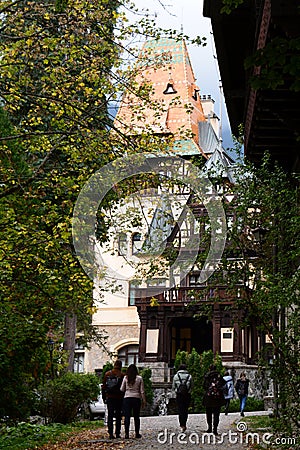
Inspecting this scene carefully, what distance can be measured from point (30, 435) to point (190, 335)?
93.2 ft

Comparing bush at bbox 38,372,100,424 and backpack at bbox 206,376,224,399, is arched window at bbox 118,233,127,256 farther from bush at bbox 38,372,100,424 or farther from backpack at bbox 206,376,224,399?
bush at bbox 38,372,100,424

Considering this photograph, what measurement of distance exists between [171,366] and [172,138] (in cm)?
2777

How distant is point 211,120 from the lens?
60875 millimetres

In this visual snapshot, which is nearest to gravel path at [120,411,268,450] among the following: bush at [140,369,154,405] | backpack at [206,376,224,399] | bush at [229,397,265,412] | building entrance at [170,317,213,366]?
backpack at [206,376,224,399]

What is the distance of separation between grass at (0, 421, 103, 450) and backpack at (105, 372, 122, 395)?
1.71 meters

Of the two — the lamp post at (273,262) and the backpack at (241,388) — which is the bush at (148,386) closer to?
the backpack at (241,388)

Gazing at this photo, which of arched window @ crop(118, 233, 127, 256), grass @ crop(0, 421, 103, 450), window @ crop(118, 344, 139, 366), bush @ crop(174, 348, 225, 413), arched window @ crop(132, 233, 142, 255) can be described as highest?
arched window @ crop(132, 233, 142, 255)

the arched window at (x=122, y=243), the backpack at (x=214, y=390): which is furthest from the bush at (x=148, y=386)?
the backpack at (x=214, y=390)

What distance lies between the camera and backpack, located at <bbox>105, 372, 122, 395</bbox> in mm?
14180

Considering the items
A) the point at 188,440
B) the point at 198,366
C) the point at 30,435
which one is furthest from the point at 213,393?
the point at 198,366

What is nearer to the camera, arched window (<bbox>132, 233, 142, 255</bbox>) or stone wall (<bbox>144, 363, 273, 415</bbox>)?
arched window (<bbox>132, 233, 142, 255</bbox>)

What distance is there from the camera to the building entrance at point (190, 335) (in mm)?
43312

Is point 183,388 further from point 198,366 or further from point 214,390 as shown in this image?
point 198,366

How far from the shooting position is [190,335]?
1721 inches
